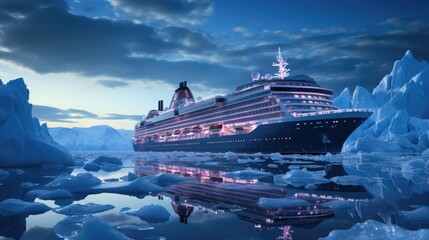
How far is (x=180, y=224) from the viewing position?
5.71 meters

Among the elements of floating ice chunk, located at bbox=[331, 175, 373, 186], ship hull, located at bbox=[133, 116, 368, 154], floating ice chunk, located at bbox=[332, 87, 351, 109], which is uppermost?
floating ice chunk, located at bbox=[332, 87, 351, 109]

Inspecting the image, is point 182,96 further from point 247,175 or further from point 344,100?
point 247,175

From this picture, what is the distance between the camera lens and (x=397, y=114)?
52.5 meters

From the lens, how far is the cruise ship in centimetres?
3791

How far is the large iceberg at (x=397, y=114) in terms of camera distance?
42312 millimetres

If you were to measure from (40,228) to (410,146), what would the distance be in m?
50.9

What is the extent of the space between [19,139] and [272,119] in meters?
31.1

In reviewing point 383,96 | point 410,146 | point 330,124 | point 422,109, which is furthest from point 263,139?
point 383,96

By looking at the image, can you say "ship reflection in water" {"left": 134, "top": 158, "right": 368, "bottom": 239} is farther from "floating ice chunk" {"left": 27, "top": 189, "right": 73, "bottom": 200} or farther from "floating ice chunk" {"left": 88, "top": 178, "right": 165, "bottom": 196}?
"floating ice chunk" {"left": 27, "top": 189, "right": 73, "bottom": 200}

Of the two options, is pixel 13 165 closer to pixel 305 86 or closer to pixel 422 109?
pixel 305 86

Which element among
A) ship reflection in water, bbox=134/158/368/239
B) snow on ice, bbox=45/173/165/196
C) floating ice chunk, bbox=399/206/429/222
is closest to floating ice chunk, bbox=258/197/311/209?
ship reflection in water, bbox=134/158/368/239

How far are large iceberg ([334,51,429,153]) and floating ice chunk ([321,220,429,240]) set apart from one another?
37.6 meters

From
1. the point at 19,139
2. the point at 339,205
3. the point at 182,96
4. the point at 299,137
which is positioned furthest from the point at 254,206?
the point at 182,96

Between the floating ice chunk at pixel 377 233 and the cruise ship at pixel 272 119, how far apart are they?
3459cm
